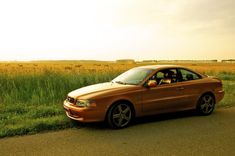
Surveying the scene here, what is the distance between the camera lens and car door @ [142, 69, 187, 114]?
24.7 feet

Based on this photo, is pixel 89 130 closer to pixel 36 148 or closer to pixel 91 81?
pixel 36 148

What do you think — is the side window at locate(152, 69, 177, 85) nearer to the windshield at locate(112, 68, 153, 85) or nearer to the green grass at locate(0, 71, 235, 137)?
the windshield at locate(112, 68, 153, 85)

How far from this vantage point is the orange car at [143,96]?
6.91 m

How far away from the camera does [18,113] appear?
29.1ft

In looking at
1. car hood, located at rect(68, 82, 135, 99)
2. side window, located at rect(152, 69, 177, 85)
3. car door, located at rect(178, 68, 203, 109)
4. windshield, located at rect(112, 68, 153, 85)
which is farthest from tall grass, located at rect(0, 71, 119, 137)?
car door, located at rect(178, 68, 203, 109)

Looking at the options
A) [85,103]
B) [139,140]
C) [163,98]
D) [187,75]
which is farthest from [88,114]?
[187,75]

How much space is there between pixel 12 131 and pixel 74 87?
19.4ft

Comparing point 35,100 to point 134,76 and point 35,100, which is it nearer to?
point 35,100

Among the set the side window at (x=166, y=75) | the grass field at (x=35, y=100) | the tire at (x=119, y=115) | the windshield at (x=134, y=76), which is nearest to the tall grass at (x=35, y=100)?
the grass field at (x=35, y=100)

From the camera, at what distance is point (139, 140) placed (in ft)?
19.5

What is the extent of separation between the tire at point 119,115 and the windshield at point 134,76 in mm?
840

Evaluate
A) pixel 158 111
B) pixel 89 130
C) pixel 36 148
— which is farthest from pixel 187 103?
pixel 36 148

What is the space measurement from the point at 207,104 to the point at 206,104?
0.04 meters

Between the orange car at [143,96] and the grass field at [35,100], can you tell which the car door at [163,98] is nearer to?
the orange car at [143,96]
